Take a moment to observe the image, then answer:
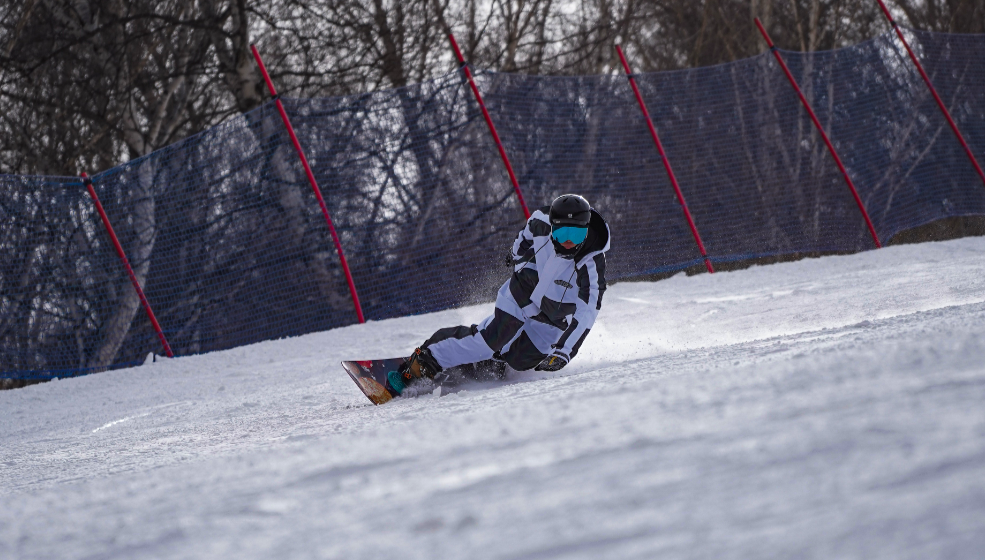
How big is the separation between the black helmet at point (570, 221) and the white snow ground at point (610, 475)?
973mm

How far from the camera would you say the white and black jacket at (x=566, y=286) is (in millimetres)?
4676

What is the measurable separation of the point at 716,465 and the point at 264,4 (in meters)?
12.7

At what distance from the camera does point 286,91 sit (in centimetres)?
1295

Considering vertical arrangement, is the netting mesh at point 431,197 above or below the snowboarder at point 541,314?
above

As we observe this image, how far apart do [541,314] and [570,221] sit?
54 centimetres

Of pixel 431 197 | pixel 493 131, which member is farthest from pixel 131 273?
pixel 493 131

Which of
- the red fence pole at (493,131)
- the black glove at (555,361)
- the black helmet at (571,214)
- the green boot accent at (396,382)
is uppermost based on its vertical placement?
the red fence pole at (493,131)

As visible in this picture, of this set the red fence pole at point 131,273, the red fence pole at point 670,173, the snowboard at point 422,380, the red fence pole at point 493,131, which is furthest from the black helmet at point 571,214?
the red fence pole at point 670,173

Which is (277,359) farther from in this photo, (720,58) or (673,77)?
(720,58)

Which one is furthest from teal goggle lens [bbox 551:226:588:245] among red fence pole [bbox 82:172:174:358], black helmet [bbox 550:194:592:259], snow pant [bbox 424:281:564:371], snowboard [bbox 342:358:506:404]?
red fence pole [bbox 82:172:174:358]

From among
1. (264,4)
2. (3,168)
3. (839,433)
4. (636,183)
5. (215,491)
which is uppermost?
(264,4)

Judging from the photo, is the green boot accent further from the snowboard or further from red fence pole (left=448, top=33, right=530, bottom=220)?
red fence pole (left=448, top=33, right=530, bottom=220)

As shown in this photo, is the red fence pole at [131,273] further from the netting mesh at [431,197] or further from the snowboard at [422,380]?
the snowboard at [422,380]

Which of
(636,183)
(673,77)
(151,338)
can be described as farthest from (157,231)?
(673,77)
